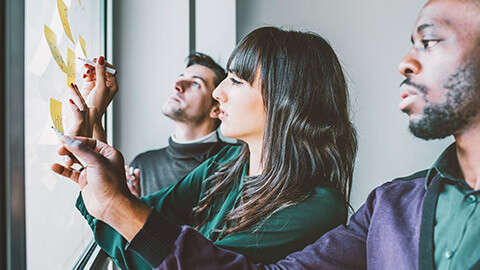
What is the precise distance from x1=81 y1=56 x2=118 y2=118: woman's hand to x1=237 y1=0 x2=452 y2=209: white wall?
3.41 ft

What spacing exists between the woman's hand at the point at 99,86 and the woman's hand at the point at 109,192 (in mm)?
245

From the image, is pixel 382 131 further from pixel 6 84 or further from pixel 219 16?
pixel 6 84

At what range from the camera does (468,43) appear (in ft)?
2.30

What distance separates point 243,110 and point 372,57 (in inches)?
45.2

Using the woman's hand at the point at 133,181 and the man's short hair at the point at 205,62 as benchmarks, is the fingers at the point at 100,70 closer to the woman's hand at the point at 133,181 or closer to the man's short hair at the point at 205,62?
the woman's hand at the point at 133,181

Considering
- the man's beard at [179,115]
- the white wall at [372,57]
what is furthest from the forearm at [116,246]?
the white wall at [372,57]

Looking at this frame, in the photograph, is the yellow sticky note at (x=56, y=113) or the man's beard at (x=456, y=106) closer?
the man's beard at (x=456, y=106)

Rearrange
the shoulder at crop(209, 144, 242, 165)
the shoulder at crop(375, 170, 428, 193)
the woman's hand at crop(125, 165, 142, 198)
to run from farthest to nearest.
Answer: the woman's hand at crop(125, 165, 142, 198) < the shoulder at crop(209, 144, 242, 165) < the shoulder at crop(375, 170, 428, 193)

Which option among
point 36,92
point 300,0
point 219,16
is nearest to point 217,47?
point 219,16

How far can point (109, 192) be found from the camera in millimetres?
771

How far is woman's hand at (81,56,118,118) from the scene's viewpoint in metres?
1.01

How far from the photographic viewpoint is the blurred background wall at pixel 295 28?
1830mm

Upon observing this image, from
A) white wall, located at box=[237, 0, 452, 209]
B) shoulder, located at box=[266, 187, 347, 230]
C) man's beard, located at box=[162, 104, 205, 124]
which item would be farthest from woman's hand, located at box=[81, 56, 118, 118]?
white wall, located at box=[237, 0, 452, 209]

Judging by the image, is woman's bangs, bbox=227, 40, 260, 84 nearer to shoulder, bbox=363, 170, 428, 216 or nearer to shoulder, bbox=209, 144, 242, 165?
shoulder, bbox=209, 144, 242, 165
